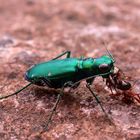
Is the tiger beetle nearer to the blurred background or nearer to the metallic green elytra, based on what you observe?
the metallic green elytra

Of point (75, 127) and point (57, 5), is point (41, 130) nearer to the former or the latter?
point (75, 127)

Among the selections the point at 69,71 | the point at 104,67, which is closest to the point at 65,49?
the point at 69,71

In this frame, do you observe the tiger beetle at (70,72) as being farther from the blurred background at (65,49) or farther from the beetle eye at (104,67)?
the blurred background at (65,49)

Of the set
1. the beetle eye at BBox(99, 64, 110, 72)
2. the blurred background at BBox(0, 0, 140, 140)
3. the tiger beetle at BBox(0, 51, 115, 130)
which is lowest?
the blurred background at BBox(0, 0, 140, 140)

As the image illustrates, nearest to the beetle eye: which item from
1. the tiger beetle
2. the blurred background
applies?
the tiger beetle

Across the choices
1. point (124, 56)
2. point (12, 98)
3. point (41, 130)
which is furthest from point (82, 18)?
point (41, 130)

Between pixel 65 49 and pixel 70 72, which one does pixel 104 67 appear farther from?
pixel 65 49
